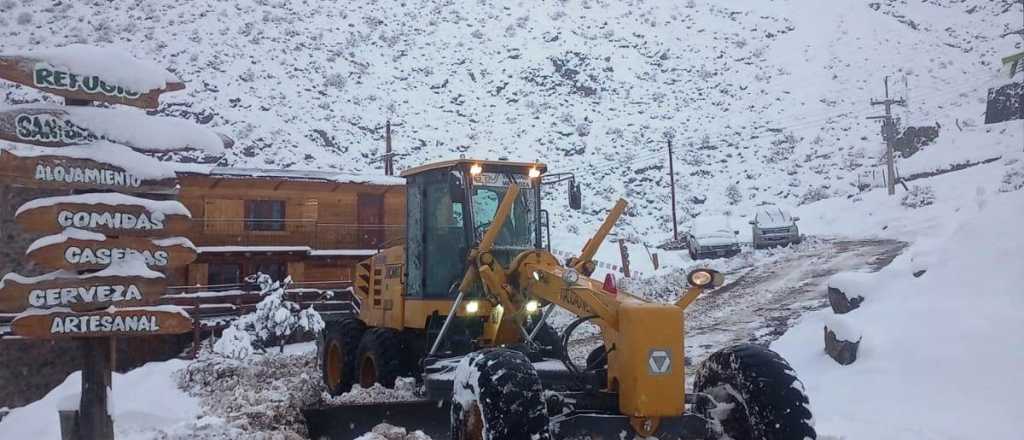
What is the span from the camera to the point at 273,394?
435 inches

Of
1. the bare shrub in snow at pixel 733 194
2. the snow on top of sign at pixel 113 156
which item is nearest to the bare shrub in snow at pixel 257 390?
the snow on top of sign at pixel 113 156

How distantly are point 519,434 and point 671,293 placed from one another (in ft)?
53.7

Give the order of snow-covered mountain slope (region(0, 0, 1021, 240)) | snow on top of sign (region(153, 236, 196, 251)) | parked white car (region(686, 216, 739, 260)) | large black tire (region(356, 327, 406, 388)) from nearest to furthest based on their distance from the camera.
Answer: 1. snow on top of sign (region(153, 236, 196, 251))
2. large black tire (region(356, 327, 406, 388))
3. parked white car (region(686, 216, 739, 260))
4. snow-covered mountain slope (region(0, 0, 1021, 240))

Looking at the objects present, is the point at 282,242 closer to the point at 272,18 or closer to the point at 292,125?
the point at 292,125

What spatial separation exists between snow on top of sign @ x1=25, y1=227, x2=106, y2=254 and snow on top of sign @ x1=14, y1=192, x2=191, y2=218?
0.73 ft

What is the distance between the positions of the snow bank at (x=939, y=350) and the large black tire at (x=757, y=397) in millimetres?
1822

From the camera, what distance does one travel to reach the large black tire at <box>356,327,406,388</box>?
948 cm

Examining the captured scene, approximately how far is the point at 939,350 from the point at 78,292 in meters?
8.91

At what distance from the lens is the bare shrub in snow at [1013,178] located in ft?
74.8

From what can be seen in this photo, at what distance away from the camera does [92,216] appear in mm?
6039

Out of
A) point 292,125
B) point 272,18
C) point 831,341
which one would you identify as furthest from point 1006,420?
point 272,18

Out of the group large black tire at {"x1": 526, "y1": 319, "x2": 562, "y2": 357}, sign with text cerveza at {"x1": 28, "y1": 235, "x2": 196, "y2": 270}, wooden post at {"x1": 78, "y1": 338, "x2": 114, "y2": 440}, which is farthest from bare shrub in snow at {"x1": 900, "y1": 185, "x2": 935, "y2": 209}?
wooden post at {"x1": 78, "y1": 338, "x2": 114, "y2": 440}

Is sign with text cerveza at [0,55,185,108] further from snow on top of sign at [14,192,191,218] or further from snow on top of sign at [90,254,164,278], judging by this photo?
snow on top of sign at [90,254,164,278]

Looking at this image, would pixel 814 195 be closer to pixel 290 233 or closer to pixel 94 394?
pixel 290 233
